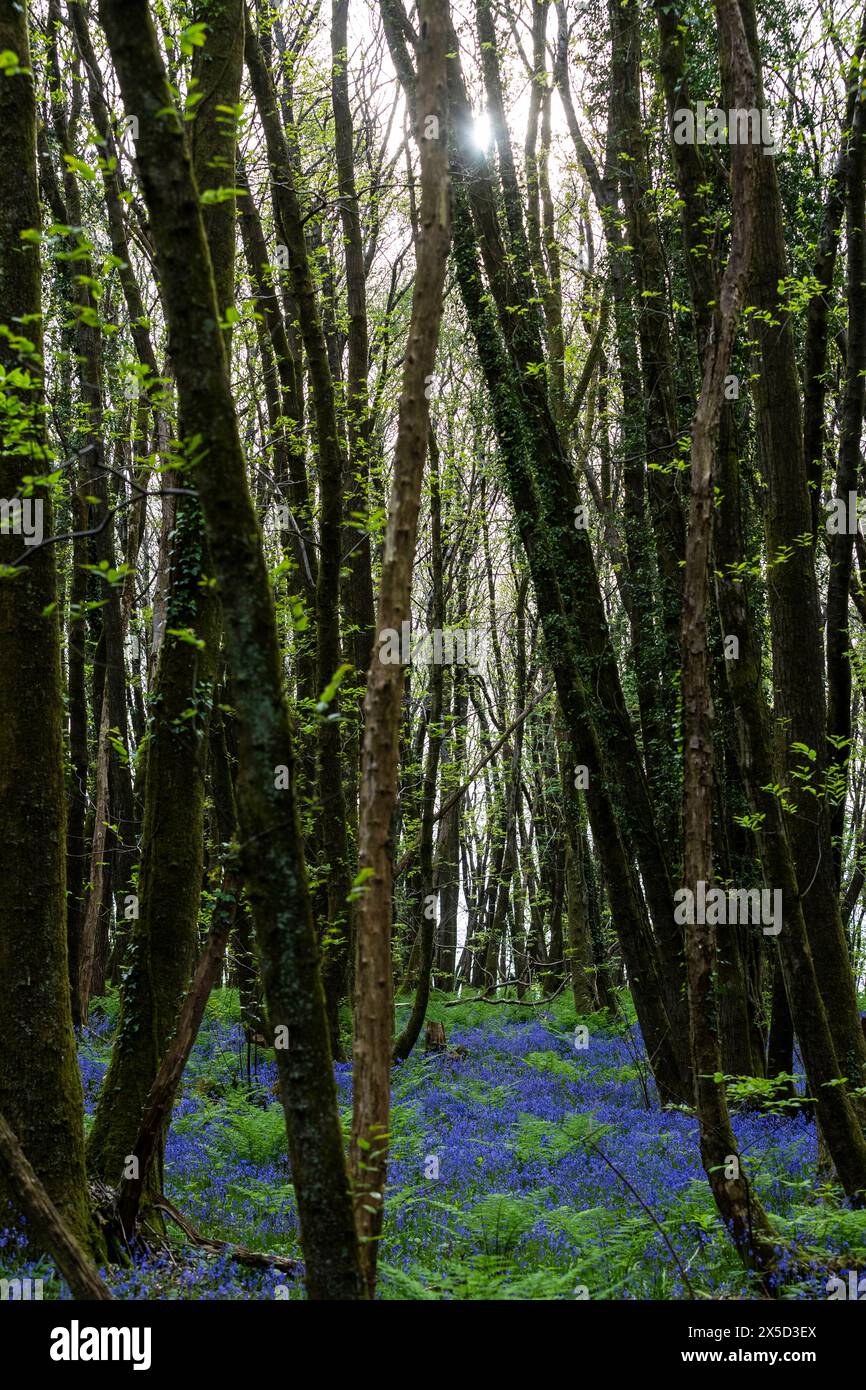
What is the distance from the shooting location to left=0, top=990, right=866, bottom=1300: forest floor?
547 centimetres

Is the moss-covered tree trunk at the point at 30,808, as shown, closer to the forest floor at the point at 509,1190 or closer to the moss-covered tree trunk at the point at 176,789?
the forest floor at the point at 509,1190

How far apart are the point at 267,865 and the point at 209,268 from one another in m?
1.99

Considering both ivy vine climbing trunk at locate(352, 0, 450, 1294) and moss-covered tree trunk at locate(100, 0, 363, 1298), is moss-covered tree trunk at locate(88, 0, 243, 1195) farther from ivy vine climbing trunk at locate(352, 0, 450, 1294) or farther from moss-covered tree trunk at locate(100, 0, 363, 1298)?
moss-covered tree trunk at locate(100, 0, 363, 1298)

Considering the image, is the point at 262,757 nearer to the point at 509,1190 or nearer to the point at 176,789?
the point at 176,789

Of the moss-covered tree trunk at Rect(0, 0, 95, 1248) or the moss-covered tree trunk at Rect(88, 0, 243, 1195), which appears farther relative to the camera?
the moss-covered tree trunk at Rect(88, 0, 243, 1195)

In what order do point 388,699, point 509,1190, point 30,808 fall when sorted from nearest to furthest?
point 388,699 < point 30,808 < point 509,1190

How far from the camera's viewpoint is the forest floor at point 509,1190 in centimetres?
547

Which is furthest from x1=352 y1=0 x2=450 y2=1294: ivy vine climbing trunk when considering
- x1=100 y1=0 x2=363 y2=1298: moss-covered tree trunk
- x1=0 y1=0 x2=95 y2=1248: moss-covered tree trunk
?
x1=0 y1=0 x2=95 y2=1248: moss-covered tree trunk

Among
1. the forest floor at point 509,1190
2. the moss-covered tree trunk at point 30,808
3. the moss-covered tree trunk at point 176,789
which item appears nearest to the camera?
the moss-covered tree trunk at point 30,808

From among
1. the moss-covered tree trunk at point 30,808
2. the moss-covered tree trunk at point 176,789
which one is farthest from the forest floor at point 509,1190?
the moss-covered tree trunk at point 176,789

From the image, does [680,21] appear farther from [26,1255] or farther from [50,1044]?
[26,1255]

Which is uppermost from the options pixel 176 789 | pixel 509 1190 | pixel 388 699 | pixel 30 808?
pixel 388 699

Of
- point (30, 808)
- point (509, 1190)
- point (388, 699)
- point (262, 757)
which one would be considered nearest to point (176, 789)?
point (30, 808)

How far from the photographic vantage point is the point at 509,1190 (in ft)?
27.5
